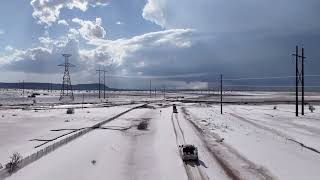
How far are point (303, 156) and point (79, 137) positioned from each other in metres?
16.3

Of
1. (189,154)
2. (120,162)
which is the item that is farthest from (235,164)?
(120,162)

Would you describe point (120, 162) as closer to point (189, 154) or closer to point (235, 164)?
point (189, 154)

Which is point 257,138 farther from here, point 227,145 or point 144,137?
point 144,137

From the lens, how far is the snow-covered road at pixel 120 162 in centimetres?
2017

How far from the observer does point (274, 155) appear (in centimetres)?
2644

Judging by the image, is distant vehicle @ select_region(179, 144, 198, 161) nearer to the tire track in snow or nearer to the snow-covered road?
the snow-covered road

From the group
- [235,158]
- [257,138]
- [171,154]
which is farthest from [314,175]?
[257,138]

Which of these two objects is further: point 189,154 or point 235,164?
point 189,154

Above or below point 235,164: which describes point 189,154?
above

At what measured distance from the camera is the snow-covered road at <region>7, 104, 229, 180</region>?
2017cm

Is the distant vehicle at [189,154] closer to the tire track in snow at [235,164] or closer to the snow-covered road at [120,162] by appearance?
the snow-covered road at [120,162]

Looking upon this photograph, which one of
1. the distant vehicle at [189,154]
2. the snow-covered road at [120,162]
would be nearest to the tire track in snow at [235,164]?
the snow-covered road at [120,162]

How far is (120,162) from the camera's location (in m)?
23.7

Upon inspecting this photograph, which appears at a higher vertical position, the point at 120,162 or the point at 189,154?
the point at 189,154
